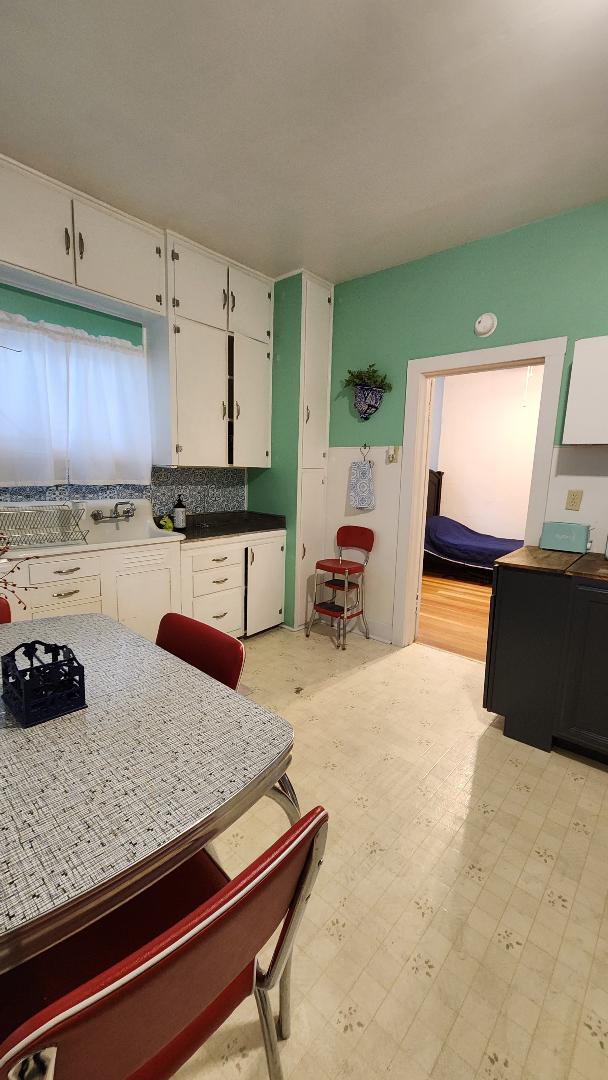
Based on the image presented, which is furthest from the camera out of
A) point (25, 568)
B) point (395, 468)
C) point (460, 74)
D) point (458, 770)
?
point (395, 468)

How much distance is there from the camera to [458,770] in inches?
78.3

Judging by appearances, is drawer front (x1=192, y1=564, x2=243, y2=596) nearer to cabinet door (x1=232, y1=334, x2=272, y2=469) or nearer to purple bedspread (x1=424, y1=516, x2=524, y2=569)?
cabinet door (x1=232, y1=334, x2=272, y2=469)

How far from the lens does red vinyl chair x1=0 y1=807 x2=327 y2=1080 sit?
44 centimetres

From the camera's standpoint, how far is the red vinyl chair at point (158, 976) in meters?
0.44

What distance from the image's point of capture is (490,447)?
18.5ft

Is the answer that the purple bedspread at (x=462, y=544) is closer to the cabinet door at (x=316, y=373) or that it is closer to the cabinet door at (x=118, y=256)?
the cabinet door at (x=316, y=373)

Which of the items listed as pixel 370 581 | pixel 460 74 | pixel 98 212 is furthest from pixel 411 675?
pixel 98 212

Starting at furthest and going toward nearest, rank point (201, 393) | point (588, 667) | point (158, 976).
→ point (201, 393), point (588, 667), point (158, 976)

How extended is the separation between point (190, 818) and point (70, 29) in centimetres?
233

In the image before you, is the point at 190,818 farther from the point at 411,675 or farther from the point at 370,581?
the point at 370,581

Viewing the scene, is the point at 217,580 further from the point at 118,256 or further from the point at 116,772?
the point at 116,772

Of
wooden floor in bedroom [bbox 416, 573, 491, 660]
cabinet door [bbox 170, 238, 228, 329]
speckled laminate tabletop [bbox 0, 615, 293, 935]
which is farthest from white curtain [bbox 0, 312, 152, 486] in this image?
wooden floor in bedroom [bbox 416, 573, 491, 660]

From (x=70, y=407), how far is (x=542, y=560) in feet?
9.01

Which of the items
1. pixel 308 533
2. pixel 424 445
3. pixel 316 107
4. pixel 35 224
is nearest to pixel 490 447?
pixel 424 445
